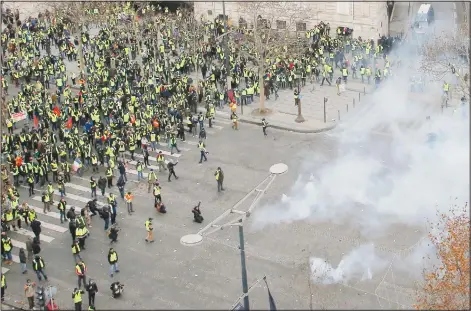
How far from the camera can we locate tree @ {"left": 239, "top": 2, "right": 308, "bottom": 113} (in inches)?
1641

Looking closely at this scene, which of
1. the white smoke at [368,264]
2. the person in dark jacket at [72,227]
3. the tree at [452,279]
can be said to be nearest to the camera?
the tree at [452,279]

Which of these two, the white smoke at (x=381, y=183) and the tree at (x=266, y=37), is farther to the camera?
the tree at (x=266, y=37)

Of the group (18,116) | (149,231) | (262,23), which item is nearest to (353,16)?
(262,23)

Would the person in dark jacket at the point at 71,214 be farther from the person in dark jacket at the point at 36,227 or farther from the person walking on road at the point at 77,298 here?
the person walking on road at the point at 77,298

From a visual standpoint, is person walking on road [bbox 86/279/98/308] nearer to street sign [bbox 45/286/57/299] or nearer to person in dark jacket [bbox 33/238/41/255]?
street sign [bbox 45/286/57/299]

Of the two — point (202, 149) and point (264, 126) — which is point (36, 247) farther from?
point (264, 126)

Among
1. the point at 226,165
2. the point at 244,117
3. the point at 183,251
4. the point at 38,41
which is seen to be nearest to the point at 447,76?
the point at 244,117

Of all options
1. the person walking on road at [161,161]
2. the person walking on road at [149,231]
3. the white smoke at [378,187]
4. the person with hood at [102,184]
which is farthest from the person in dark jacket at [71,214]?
the white smoke at [378,187]

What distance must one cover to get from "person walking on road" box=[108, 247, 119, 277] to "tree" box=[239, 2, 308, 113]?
16443 millimetres

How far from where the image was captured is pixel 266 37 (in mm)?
44594

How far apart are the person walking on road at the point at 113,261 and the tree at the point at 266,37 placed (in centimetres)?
1644

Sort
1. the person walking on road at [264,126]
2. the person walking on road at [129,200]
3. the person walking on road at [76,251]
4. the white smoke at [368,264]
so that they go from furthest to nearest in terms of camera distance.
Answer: the person walking on road at [264,126]
the person walking on road at [129,200]
the person walking on road at [76,251]
the white smoke at [368,264]

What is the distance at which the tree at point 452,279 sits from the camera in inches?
843

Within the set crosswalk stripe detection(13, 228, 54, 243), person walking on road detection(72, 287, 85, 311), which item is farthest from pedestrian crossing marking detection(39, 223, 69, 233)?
person walking on road detection(72, 287, 85, 311)
